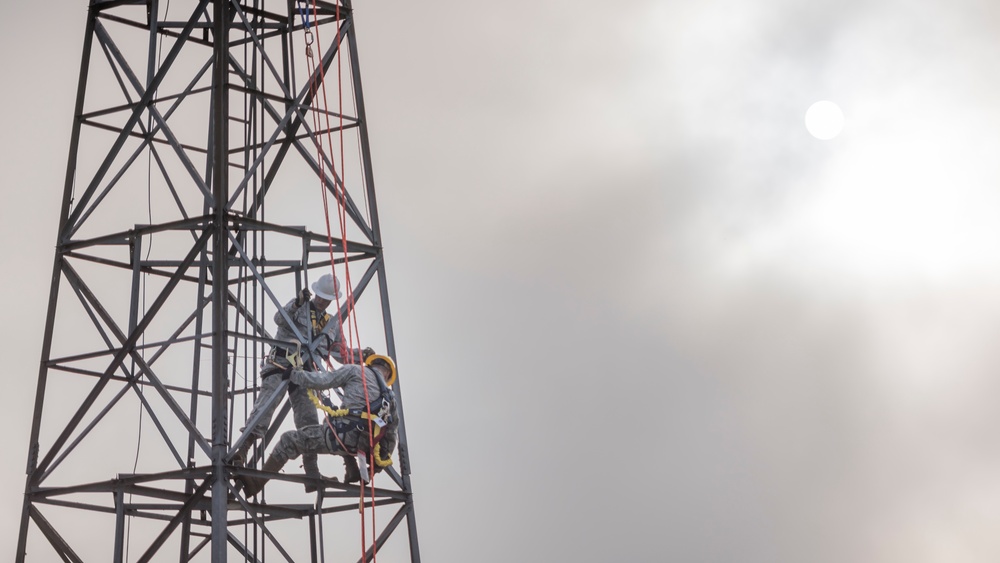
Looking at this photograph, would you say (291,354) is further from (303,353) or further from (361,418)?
(361,418)

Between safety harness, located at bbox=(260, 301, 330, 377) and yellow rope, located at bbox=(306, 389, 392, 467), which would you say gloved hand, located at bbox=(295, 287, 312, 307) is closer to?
safety harness, located at bbox=(260, 301, 330, 377)

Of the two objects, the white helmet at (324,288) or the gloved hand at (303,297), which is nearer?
the gloved hand at (303,297)

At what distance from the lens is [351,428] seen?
18516mm

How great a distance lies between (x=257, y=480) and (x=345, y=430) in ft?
4.38

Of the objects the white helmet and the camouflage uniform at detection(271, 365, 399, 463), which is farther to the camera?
the white helmet

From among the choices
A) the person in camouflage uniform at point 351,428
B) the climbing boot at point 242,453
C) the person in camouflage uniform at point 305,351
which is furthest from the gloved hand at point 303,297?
the climbing boot at point 242,453

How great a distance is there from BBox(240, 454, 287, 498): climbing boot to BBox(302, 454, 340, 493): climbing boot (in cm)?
43

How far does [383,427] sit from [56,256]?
5129mm

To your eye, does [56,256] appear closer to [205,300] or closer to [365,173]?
[205,300]

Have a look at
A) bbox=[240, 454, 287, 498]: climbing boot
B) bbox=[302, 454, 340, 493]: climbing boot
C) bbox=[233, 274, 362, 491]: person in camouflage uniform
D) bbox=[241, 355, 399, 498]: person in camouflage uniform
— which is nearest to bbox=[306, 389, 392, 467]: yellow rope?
bbox=[241, 355, 399, 498]: person in camouflage uniform

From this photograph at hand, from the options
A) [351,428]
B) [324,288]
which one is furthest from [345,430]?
[324,288]

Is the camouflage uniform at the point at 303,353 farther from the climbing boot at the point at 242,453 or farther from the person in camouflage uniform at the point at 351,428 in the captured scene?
the person in camouflage uniform at the point at 351,428

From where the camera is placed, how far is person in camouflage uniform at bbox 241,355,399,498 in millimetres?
18406

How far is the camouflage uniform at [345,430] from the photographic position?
18453 mm
